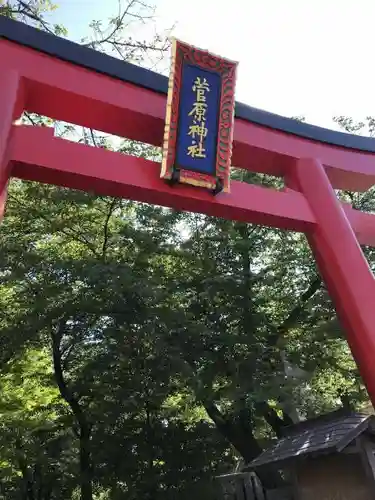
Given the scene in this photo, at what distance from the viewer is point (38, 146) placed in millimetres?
4348

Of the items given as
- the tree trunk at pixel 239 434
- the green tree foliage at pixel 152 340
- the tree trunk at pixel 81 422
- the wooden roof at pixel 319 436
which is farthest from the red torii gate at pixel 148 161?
the tree trunk at pixel 81 422

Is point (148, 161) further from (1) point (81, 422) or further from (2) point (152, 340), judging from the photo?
(1) point (81, 422)

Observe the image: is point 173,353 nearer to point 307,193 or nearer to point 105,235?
point 105,235

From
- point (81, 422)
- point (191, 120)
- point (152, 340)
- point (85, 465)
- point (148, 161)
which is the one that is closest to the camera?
point (148, 161)

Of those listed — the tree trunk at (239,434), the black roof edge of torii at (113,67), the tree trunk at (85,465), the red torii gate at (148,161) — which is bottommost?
the tree trunk at (85,465)

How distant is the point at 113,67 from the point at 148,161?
44.5 inches

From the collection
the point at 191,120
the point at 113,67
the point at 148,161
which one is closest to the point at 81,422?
the point at 148,161

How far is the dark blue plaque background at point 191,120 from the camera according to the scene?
485 cm

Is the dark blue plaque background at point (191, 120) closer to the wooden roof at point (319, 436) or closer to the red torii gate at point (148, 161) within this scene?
the red torii gate at point (148, 161)

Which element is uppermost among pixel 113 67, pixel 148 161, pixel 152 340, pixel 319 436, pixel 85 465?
pixel 113 67

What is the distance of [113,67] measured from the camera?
5.04 m

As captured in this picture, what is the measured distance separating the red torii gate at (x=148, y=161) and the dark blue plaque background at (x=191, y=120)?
0.30 metres

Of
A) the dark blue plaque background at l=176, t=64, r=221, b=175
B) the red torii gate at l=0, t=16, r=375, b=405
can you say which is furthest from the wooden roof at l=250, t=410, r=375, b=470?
the dark blue plaque background at l=176, t=64, r=221, b=175

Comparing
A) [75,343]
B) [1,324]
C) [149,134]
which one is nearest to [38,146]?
[149,134]
